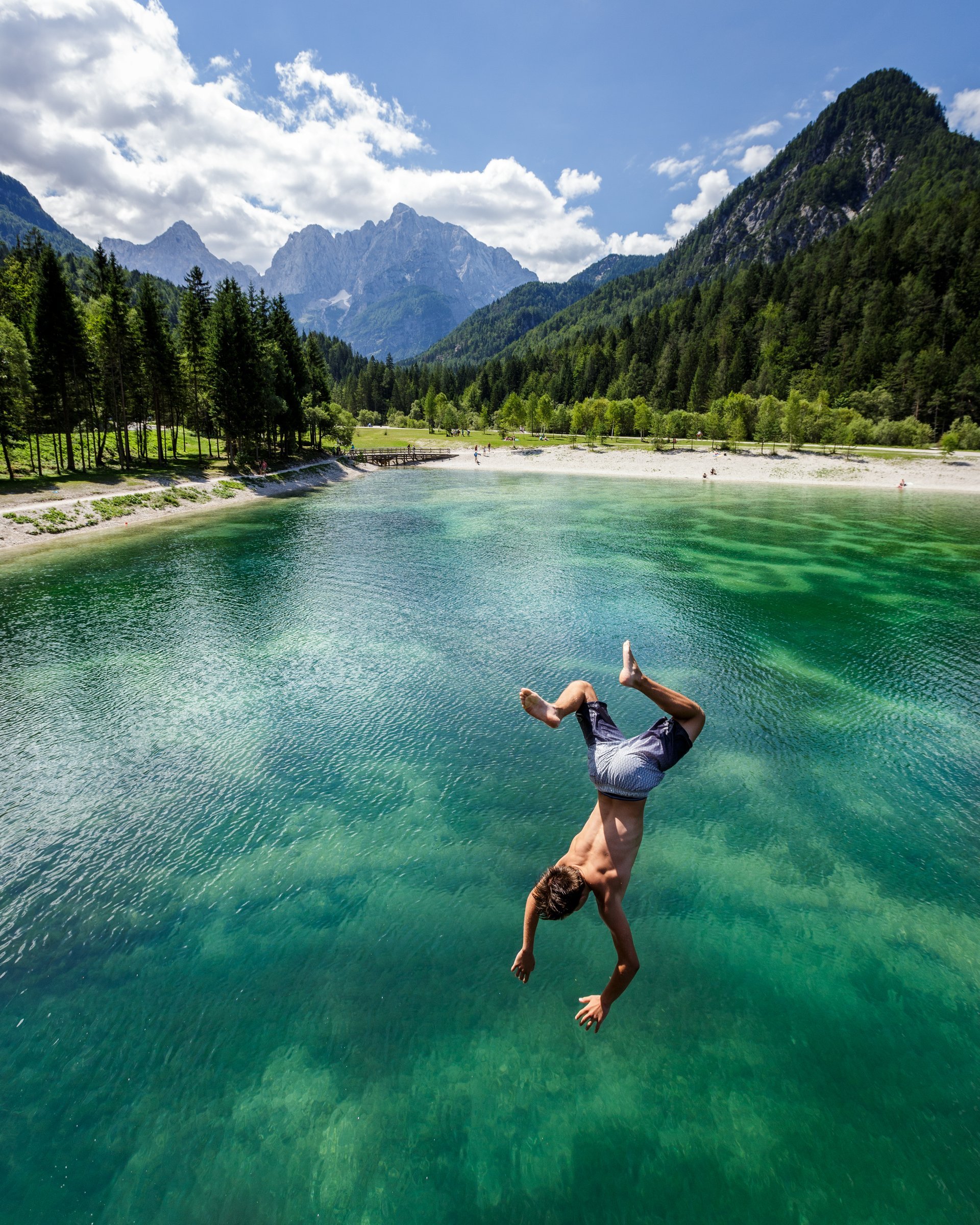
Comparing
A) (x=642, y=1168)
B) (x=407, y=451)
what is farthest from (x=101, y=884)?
(x=407, y=451)

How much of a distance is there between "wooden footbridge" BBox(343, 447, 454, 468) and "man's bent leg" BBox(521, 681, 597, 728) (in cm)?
10700

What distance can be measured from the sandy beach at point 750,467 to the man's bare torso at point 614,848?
89914 mm

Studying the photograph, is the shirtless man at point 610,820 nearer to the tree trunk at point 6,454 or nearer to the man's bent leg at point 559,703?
the man's bent leg at point 559,703

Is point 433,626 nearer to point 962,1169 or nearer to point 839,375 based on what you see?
point 962,1169

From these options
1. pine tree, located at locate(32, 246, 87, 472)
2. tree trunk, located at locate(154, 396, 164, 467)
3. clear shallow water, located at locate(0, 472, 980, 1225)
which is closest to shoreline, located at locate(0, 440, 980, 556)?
tree trunk, located at locate(154, 396, 164, 467)

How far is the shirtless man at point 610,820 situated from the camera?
5461 mm

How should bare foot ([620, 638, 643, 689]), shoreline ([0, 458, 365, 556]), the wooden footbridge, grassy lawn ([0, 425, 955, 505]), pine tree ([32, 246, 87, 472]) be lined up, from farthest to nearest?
the wooden footbridge → pine tree ([32, 246, 87, 472]) → grassy lawn ([0, 425, 955, 505]) → shoreline ([0, 458, 365, 556]) → bare foot ([620, 638, 643, 689])

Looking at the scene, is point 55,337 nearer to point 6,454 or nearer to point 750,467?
point 6,454

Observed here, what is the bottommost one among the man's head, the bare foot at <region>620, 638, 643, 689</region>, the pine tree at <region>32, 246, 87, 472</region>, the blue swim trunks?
the man's head

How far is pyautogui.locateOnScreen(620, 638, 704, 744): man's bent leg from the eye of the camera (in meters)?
4.91

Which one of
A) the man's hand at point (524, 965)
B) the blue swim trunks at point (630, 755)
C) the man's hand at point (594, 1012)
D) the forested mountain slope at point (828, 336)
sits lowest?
the man's hand at point (594, 1012)

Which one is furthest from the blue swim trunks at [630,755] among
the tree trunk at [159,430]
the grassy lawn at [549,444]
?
the grassy lawn at [549,444]

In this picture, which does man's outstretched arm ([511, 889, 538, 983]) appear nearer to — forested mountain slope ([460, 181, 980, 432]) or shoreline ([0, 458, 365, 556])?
shoreline ([0, 458, 365, 556])

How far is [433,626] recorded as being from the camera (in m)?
23.6
